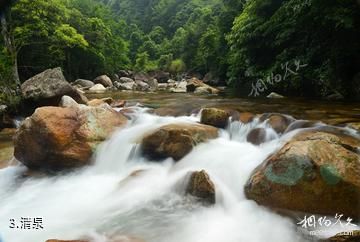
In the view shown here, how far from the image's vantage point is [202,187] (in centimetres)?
484

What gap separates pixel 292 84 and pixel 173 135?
777 cm

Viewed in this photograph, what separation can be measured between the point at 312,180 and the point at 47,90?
26.8 feet

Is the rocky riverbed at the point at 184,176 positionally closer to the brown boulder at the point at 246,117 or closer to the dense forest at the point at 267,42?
the brown boulder at the point at 246,117

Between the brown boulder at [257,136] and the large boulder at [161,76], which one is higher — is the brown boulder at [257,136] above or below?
below

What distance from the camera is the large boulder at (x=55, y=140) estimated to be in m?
6.41

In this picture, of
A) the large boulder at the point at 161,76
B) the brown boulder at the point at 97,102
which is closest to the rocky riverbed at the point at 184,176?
the brown boulder at the point at 97,102

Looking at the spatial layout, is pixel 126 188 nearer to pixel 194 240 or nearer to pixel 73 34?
pixel 194 240

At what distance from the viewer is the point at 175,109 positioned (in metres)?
9.54

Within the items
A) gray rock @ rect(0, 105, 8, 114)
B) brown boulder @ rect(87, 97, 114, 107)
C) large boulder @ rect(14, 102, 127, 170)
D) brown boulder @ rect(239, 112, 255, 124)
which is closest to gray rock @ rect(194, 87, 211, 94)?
brown boulder @ rect(87, 97, 114, 107)

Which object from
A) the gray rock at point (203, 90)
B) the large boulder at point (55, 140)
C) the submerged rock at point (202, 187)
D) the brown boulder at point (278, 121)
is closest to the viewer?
the submerged rock at point (202, 187)

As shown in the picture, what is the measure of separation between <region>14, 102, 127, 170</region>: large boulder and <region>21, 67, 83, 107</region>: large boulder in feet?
10.8

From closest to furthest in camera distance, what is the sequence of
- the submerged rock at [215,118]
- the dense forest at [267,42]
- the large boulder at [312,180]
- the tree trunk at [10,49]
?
the large boulder at [312,180] < the submerged rock at [215,118] < the tree trunk at [10,49] < the dense forest at [267,42]

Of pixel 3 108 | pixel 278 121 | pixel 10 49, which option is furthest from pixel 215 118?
pixel 10 49

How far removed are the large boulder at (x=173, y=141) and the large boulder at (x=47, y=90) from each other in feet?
15.0
